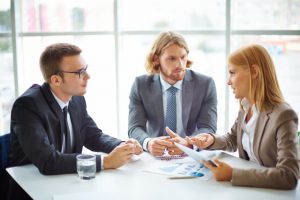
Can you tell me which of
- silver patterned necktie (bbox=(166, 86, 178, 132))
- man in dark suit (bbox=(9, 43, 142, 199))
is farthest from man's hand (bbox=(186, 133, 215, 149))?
silver patterned necktie (bbox=(166, 86, 178, 132))

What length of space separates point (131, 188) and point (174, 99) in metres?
1.24

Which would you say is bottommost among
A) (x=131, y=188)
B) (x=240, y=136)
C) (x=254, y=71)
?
(x=131, y=188)

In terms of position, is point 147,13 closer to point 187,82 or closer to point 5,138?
point 187,82

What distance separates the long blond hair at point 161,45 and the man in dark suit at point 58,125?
727 millimetres

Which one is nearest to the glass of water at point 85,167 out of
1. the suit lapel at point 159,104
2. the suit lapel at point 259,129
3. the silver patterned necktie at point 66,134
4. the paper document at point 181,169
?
the paper document at point 181,169

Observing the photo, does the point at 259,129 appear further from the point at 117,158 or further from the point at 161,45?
the point at 161,45

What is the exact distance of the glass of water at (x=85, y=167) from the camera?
2.04 m

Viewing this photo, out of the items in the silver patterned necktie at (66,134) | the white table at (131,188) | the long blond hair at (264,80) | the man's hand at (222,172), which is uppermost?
the long blond hair at (264,80)

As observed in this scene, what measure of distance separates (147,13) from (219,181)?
112 inches

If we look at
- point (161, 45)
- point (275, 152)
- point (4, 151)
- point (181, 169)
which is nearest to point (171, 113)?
point (161, 45)

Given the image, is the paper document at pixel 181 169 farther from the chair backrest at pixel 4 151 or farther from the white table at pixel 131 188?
the chair backrest at pixel 4 151

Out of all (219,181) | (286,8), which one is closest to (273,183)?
(219,181)

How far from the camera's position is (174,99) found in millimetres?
3070

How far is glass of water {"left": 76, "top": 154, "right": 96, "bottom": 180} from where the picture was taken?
204 cm
